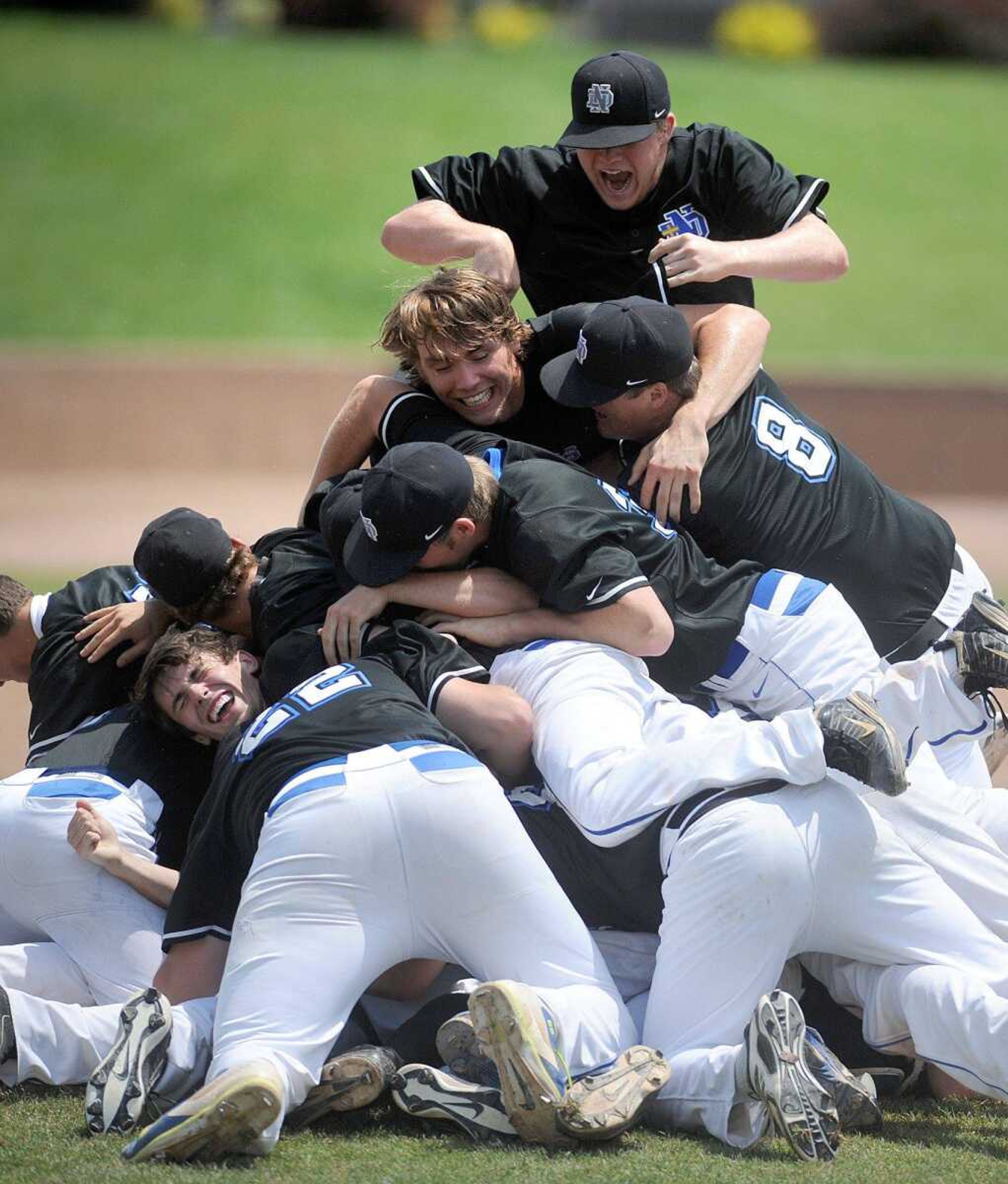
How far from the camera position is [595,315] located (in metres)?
4.19

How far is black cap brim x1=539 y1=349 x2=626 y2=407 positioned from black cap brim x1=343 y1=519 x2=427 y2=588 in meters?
0.59

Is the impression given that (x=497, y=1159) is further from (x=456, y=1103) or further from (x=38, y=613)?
(x=38, y=613)

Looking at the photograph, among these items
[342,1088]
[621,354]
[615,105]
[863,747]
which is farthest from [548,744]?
[615,105]

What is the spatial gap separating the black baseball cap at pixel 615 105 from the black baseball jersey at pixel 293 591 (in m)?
1.35

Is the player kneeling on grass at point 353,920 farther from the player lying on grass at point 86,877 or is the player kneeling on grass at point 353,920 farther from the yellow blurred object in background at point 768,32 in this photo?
the yellow blurred object in background at point 768,32

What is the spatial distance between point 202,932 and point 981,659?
69.3 inches

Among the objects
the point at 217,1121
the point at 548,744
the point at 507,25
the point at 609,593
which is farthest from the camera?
the point at 507,25

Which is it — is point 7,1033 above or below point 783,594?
below

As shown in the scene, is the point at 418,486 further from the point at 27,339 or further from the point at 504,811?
the point at 27,339

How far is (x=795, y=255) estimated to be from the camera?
15.2 feet

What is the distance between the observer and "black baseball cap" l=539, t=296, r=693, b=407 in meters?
4.13

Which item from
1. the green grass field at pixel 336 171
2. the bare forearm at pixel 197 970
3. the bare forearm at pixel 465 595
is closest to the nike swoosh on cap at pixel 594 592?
the bare forearm at pixel 465 595

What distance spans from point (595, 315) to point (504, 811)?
1.48 m

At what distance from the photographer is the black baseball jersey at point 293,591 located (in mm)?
4168
